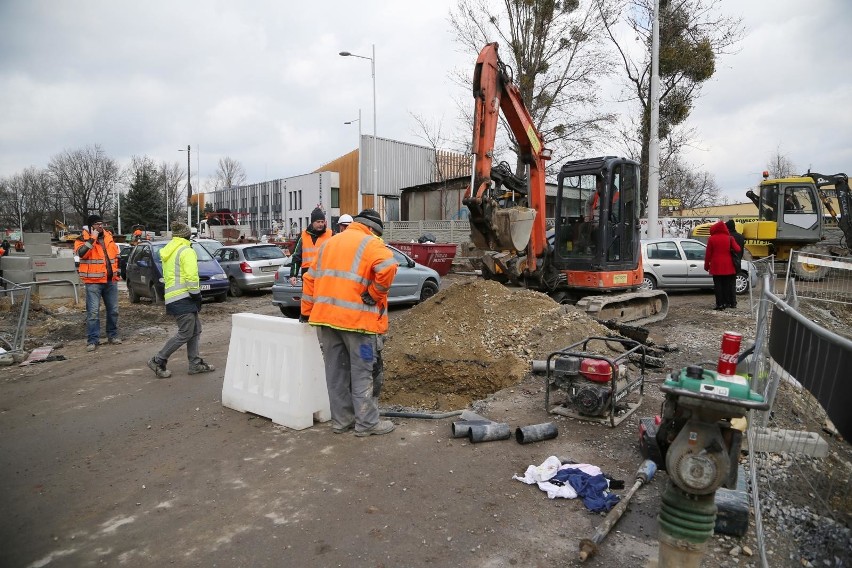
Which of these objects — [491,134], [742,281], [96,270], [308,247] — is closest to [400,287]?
[308,247]

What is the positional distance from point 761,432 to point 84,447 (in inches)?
217

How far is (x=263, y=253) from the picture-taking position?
52.1 ft

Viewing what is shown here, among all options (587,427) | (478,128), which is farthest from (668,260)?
(587,427)

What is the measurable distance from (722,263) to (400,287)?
7.01m

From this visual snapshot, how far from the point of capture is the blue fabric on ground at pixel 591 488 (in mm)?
3582

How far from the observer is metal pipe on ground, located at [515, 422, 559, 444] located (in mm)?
4578

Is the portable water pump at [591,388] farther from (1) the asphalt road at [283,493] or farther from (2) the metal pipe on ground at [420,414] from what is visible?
(2) the metal pipe on ground at [420,414]

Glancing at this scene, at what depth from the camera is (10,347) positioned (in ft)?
28.6

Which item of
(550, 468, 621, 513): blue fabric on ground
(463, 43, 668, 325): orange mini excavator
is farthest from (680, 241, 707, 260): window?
(550, 468, 621, 513): blue fabric on ground

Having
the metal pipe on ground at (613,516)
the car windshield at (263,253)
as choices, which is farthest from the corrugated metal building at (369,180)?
the metal pipe on ground at (613,516)

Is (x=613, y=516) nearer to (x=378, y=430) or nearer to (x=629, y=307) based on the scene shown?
(x=378, y=430)

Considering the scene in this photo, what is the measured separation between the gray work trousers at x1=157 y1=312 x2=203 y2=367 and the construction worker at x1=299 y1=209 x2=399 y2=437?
2.90 meters

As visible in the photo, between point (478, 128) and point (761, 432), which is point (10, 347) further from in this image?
point (761, 432)

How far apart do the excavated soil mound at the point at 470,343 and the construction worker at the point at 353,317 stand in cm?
178
